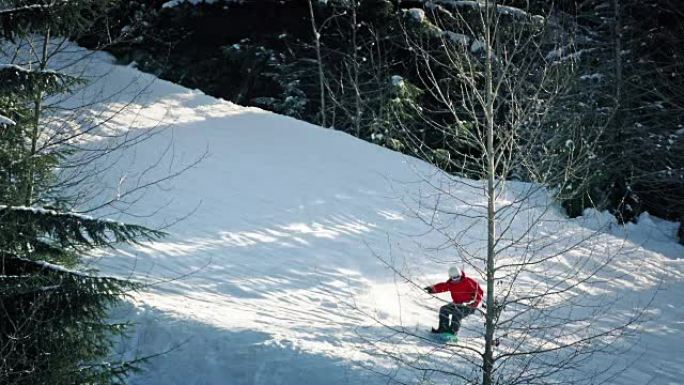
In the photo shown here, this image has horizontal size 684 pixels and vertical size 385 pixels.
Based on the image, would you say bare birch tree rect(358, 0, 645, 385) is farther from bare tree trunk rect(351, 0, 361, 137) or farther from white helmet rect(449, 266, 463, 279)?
bare tree trunk rect(351, 0, 361, 137)

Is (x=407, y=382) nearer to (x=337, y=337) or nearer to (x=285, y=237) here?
(x=337, y=337)

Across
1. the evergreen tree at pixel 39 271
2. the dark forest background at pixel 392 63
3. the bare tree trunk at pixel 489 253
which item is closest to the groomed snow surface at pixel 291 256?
the bare tree trunk at pixel 489 253

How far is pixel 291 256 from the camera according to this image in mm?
13914

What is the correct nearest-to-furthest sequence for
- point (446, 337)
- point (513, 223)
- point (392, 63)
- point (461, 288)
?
point (461, 288), point (446, 337), point (513, 223), point (392, 63)

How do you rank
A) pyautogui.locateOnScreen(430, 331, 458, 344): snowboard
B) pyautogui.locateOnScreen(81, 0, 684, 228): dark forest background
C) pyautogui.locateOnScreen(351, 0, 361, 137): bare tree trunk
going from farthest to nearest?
1. pyautogui.locateOnScreen(351, 0, 361, 137): bare tree trunk
2. pyautogui.locateOnScreen(81, 0, 684, 228): dark forest background
3. pyautogui.locateOnScreen(430, 331, 458, 344): snowboard

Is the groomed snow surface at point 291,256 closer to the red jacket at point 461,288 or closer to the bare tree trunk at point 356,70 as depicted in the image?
the red jacket at point 461,288

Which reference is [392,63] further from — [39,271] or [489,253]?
[39,271]

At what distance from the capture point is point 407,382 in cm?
950

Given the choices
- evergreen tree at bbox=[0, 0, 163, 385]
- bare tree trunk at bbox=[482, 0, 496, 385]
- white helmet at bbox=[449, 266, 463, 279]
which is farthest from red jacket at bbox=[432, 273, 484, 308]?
evergreen tree at bbox=[0, 0, 163, 385]

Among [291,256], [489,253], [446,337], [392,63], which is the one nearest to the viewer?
[489,253]

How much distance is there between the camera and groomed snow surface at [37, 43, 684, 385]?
32.6 ft

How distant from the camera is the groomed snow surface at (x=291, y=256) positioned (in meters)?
9.95

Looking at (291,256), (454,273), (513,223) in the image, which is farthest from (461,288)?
(513,223)

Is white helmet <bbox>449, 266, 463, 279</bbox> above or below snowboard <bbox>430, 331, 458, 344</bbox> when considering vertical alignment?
above
